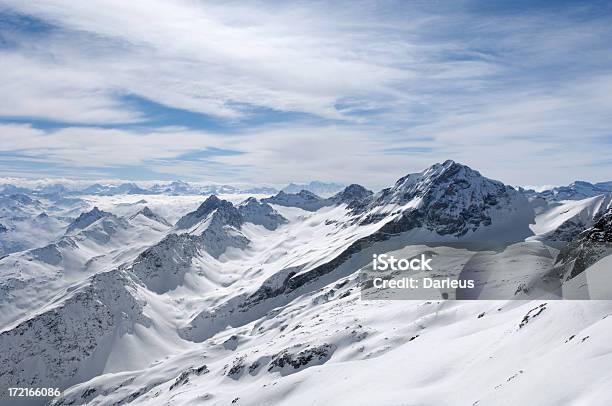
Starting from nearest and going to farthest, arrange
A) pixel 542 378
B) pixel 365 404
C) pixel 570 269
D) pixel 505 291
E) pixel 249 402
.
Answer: pixel 542 378
pixel 365 404
pixel 570 269
pixel 249 402
pixel 505 291

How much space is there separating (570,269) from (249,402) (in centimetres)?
6019

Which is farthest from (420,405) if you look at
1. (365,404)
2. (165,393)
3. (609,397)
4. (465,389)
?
(165,393)

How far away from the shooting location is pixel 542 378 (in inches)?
1606

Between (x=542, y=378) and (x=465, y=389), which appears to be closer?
(x=542, y=378)

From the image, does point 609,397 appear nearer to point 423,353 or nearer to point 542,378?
point 542,378

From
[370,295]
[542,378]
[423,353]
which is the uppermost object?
[542,378]

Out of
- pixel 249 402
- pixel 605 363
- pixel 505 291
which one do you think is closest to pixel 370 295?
pixel 505 291

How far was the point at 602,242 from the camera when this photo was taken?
70.9m

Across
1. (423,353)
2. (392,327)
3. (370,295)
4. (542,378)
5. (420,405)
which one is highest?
(542,378)

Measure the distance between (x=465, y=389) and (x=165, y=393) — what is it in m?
119

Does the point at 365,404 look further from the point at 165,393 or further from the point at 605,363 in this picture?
the point at 165,393

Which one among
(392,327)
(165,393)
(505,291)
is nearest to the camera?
(392,327)

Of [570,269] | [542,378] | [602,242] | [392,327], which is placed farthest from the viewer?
[392,327]

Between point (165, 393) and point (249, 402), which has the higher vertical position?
point (249, 402)
